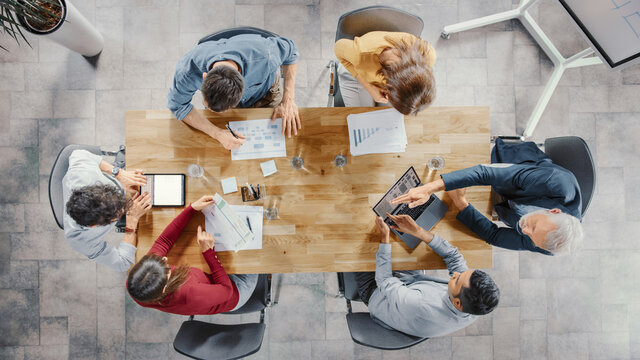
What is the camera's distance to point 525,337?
A: 116 inches

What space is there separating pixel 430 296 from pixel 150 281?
1451 mm

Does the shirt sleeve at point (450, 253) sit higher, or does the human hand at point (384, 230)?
the human hand at point (384, 230)

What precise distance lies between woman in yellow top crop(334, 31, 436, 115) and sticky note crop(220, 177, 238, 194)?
37.5 inches

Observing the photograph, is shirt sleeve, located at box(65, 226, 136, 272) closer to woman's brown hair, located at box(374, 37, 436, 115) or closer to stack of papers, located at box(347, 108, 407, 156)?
stack of papers, located at box(347, 108, 407, 156)

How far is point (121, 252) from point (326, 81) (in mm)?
1951

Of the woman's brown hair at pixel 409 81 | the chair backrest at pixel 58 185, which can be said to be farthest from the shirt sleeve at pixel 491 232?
the chair backrest at pixel 58 185

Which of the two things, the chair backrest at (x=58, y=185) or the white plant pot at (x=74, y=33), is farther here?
the white plant pot at (x=74, y=33)

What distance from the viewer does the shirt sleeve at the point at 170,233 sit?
194 cm

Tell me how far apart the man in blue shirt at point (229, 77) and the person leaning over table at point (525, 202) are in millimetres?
965

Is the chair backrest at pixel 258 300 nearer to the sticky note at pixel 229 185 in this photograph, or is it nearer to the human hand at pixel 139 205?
the sticky note at pixel 229 185

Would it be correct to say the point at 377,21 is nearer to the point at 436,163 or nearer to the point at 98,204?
the point at 436,163

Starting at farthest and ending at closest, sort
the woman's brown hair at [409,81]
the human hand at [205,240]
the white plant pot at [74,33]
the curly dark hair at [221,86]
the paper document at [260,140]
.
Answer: the white plant pot at [74,33] → the paper document at [260,140] → the human hand at [205,240] → the woman's brown hair at [409,81] → the curly dark hair at [221,86]

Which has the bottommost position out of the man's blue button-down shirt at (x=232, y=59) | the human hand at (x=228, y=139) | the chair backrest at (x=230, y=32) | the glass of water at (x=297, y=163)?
the glass of water at (x=297, y=163)

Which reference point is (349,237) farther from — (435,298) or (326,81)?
(326,81)
